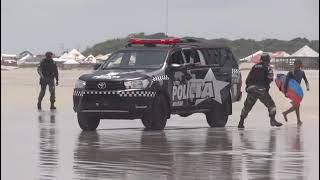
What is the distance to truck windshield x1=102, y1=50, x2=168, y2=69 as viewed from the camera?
1681 cm

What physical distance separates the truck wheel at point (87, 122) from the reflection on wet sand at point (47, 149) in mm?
535

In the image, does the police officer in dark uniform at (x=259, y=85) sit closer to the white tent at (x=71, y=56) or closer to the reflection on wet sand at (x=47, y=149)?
the reflection on wet sand at (x=47, y=149)

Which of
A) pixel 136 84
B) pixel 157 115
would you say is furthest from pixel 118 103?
pixel 157 115

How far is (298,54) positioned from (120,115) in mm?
86867

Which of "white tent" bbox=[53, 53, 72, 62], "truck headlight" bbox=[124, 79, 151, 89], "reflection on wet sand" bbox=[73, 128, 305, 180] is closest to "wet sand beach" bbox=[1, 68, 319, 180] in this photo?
"reflection on wet sand" bbox=[73, 128, 305, 180]

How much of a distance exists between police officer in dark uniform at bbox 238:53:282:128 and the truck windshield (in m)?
1.81

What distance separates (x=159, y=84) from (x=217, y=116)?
2.19m

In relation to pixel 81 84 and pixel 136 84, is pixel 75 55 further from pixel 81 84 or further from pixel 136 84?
pixel 136 84

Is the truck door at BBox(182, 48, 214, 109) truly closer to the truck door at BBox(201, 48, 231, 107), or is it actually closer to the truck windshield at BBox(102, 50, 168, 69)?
the truck door at BBox(201, 48, 231, 107)

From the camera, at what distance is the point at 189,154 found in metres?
12.4

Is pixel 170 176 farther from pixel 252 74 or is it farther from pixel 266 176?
pixel 252 74

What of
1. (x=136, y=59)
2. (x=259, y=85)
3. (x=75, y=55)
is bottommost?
(x=75, y=55)

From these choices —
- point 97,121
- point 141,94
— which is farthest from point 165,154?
point 97,121

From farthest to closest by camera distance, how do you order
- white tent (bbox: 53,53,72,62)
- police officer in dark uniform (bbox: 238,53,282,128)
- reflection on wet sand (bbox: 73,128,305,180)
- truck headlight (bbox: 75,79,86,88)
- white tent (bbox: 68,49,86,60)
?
white tent (bbox: 68,49,86,60), white tent (bbox: 53,53,72,62), police officer in dark uniform (bbox: 238,53,282,128), truck headlight (bbox: 75,79,86,88), reflection on wet sand (bbox: 73,128,305,180)
